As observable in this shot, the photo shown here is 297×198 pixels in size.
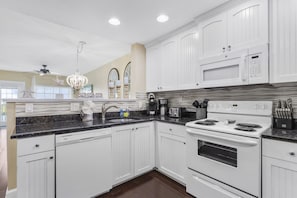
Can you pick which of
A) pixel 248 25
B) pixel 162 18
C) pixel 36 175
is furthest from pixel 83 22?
pixel 248 25

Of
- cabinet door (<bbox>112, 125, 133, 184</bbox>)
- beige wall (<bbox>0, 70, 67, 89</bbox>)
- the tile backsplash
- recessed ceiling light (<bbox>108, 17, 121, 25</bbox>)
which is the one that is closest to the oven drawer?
cabinet door (<bbox>112, 125, 133, 184</bbox>)

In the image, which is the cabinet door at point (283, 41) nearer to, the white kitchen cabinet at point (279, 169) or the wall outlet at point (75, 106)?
the white kitchen cabinet at point (279, 169)

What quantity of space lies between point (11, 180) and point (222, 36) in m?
3.01

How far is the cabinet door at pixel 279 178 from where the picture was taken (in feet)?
3.84

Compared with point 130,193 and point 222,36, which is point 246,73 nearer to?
point 222,36

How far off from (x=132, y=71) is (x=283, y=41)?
7.59 feet

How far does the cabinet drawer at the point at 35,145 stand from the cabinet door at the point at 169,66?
1850 millimetres

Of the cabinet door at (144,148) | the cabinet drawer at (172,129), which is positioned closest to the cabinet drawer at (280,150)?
the cabinet drawer at (172,129)

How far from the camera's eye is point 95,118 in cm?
239

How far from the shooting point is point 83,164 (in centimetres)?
167

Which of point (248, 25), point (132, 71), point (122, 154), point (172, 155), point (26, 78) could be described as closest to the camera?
point (248, 25)

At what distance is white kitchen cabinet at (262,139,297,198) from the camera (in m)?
1.17

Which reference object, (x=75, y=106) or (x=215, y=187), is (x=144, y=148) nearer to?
(x=215, y=187)

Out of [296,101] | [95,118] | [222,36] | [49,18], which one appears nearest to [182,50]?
[222,36]
